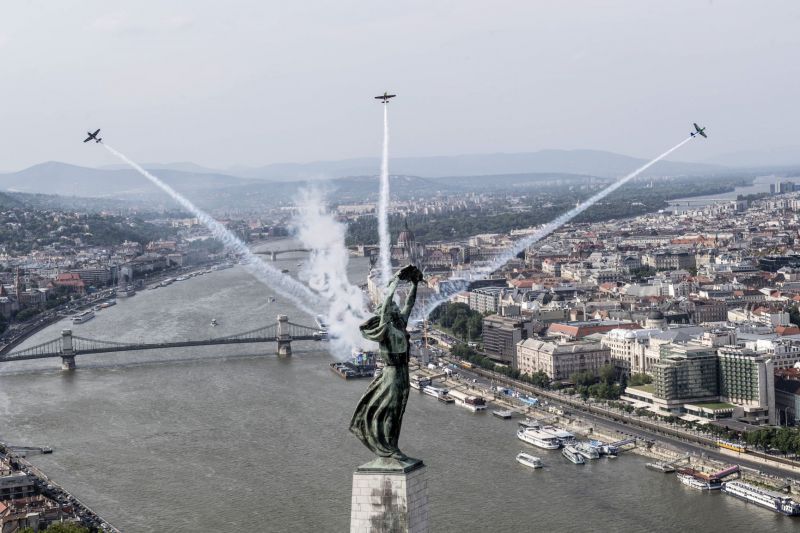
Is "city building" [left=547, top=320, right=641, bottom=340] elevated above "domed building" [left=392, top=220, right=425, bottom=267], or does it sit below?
below

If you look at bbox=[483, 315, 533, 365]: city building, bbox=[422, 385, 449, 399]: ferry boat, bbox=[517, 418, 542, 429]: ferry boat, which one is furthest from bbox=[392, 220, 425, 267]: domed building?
bbox=[517, 418, 542, 429]: ferry boat

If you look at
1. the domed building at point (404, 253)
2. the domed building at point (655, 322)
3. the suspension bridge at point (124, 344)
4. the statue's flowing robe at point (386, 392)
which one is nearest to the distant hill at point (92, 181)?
the domed building at point (404, 253)

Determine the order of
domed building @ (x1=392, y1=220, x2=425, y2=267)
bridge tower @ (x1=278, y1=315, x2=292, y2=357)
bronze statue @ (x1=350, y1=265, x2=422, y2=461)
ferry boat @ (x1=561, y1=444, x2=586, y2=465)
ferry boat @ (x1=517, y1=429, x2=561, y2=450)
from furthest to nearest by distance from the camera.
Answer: domed building @ (x1=392, y1=220, x2=425, y2=267), bridge tower @ (x1=278, y1=315, x2=292, y2=357), ferry boat @ (x1=517, y1=429, x2=561, y2=450), ferry boat @ (x1=561, y1=444, x2=586, y2=465), bronze statue @ (x1=350, y1=265, x2=422, y2=461)

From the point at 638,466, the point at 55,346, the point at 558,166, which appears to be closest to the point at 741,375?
the point at 638,466

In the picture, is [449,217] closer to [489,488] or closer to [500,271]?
[500,271]

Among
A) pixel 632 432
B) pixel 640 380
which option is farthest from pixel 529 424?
pixel 640 380

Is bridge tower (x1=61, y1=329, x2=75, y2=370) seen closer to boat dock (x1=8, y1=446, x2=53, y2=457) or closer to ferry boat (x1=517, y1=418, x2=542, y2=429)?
boat dock (x1=8, y1=446, x2=53, y2=457)

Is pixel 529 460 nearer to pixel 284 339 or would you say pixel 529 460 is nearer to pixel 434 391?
pixel 434 391
